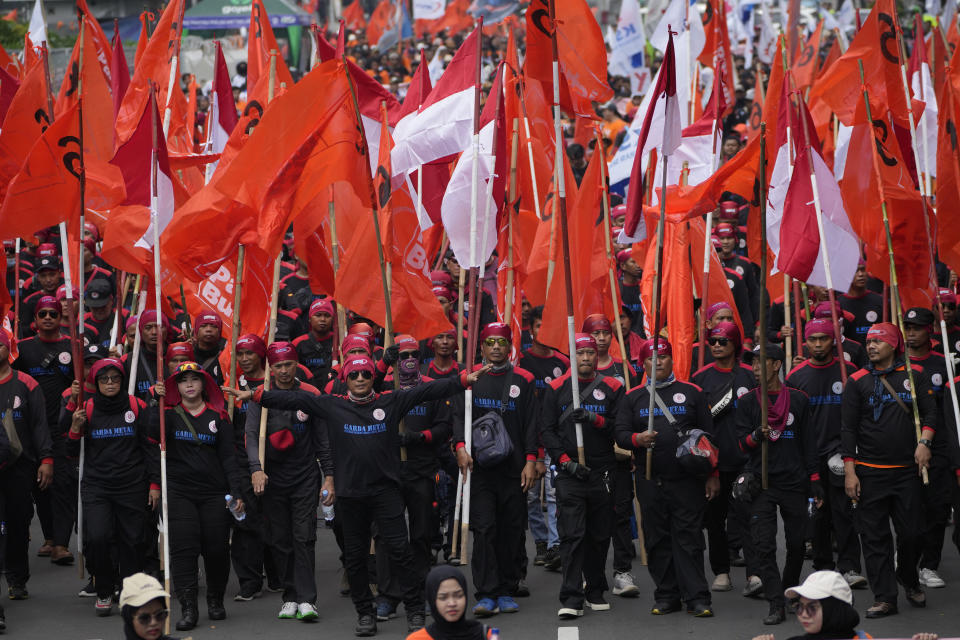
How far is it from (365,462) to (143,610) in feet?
10.0

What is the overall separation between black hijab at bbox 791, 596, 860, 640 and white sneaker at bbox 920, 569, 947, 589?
425 centimetres

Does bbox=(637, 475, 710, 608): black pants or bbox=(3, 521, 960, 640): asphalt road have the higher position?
bbox=(637, 475, 710, 608): black pants

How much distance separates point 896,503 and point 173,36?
8739 millimetres

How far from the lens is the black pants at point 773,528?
33.0 feet

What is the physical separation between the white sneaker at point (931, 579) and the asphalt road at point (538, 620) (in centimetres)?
7

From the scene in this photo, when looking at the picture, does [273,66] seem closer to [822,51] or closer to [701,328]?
[701,328]

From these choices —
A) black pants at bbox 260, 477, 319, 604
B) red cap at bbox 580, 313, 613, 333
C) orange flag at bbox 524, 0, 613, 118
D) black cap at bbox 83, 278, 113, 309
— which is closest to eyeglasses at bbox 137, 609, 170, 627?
black pants at bbox 260, 477, 319, 604

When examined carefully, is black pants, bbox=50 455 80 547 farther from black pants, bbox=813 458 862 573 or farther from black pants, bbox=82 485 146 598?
black pants, bbox=813 458 862 573

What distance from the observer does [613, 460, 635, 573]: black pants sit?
10977mm

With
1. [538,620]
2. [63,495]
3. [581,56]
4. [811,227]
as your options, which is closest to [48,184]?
[63,495]

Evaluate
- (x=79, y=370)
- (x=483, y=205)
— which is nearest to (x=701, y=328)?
(x=483, y=205)

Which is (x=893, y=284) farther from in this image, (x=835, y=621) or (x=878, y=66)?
(x=835, y=621)

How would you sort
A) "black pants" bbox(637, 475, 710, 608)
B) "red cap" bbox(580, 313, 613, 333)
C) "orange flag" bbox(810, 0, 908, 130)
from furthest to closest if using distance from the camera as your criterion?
"orange flag" bbox(810, 0, 908, 130) < "red cap" bbox(580, 313, 613, 333) < "black pants" bbox(637, 475, 710, 608)

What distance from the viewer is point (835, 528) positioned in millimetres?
10664
